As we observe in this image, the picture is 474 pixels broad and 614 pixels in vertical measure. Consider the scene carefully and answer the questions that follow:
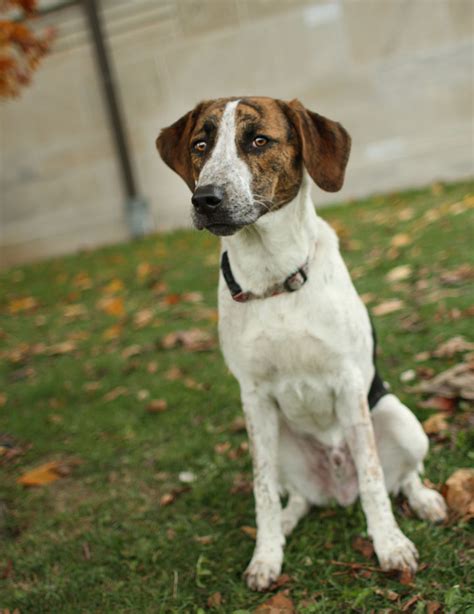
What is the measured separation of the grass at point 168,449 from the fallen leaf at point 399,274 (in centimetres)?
7

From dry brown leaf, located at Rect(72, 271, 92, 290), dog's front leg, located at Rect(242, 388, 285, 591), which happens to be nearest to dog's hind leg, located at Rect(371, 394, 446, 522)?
dog's front leg, located at Rect(242, 388, 285, 591)

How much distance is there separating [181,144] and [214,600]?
A: 1856mm

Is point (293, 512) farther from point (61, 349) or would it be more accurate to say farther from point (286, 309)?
point (61, 349)

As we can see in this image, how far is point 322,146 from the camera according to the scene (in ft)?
8.81

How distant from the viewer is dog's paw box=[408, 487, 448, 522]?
9.18 feet

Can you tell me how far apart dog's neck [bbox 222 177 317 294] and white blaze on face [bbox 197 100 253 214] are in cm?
19

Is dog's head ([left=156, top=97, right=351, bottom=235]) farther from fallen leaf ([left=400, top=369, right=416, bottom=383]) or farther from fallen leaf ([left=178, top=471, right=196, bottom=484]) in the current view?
fallen leaf ([left=400, top=369, right=416, bottom=383])

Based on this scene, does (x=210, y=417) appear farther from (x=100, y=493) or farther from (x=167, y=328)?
(x=167, y=328)

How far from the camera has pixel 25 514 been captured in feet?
11.3

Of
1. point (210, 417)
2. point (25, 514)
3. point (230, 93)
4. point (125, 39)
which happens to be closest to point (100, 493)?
point (25, 514)

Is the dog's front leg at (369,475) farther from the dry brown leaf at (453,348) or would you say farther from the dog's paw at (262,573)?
the dry brown leaf at (453,348)

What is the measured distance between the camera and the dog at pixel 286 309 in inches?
103

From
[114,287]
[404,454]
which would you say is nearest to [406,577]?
[404,454]

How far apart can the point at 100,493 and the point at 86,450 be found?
0.51m
